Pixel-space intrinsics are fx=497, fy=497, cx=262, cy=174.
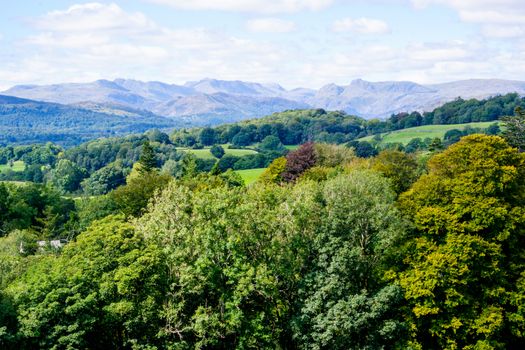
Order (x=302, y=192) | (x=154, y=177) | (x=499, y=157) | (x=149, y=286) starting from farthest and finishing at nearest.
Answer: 1. (x=154, y=177)
2. (x=302, y=192)
3. (x=499, y=157)
4. (x=149, y=286)

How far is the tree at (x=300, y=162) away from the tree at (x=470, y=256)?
133 feet

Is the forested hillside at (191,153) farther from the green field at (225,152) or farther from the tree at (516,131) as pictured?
the tree at (516,131)

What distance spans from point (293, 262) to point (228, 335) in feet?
20.2

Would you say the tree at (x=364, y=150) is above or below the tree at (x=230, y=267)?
below

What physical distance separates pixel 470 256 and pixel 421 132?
152m

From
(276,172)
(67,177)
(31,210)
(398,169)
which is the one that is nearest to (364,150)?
(276,172)

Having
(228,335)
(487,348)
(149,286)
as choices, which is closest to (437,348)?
(487,348)

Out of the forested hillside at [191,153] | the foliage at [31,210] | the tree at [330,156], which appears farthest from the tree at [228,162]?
the tree at [330,156]

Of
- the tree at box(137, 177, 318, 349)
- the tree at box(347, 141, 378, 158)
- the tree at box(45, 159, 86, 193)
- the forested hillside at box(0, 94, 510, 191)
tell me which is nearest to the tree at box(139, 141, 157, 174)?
the forested hillside at box(0, 94, 510, 191)

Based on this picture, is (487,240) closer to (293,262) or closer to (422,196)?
(422,196)

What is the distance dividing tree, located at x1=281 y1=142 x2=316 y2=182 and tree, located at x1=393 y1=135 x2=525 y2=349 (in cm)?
4051

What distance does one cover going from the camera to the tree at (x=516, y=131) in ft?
249

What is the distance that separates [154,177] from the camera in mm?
64312

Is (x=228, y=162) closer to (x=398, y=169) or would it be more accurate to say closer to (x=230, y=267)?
(x=398, y=169)
